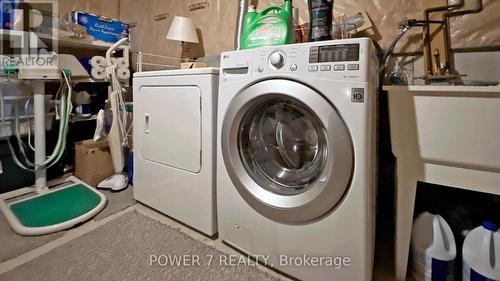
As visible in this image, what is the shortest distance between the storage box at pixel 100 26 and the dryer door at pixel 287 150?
5.99 ft

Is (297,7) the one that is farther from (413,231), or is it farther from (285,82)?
(413,231)

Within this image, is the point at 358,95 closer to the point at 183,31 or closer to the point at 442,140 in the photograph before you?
the point at 442,140

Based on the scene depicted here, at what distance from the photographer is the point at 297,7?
4.97ft

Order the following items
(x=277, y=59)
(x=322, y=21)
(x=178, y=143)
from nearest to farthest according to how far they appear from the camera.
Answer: (x=277, y=59) < (x=322, y=21) < (x=178, y=143)

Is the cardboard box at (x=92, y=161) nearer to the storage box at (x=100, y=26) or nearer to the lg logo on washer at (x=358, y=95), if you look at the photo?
the storage box at (x=100, y=26)

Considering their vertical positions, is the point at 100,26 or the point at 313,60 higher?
the point at 100,26

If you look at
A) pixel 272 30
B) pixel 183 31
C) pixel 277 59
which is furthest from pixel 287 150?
pixel 183 31

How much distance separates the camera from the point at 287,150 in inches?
39.8

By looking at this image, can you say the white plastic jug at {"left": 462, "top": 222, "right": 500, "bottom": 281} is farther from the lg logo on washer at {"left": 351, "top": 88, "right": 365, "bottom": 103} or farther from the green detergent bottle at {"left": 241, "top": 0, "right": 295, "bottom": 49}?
the green detergent bottle at {"left": 241, "top": 0, "right": 295, "bottom": 49}

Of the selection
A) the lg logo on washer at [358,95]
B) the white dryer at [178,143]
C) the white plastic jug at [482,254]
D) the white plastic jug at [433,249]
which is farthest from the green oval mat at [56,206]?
the white plastic jug at [482,254]

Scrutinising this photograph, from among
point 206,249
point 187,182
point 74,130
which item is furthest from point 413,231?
point 74,130

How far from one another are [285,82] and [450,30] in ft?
3.10

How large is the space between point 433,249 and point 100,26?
2.70m

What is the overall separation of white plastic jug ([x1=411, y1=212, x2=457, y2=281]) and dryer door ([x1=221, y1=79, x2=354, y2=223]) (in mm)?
403
